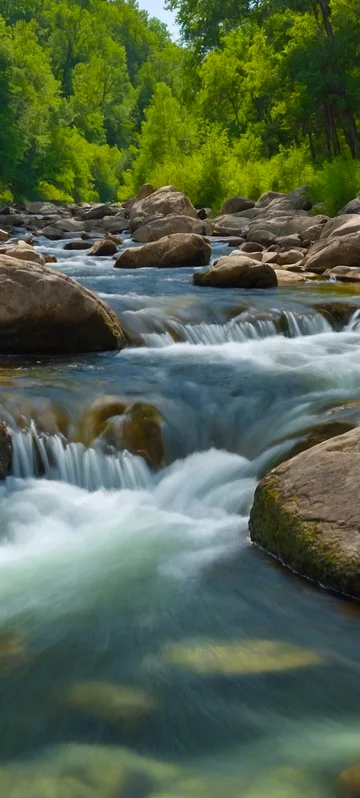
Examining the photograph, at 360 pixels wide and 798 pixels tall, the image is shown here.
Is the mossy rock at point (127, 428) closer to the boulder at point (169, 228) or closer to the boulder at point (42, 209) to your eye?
the boulder at point (169, 228)

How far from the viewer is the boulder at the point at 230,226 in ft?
77.7

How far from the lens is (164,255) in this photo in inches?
640

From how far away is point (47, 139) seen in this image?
48.8m

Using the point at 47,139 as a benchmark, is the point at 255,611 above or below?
below

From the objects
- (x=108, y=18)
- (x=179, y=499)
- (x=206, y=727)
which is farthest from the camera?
(x=108, y=18)

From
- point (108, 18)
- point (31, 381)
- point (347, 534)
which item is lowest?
point (347, 534)

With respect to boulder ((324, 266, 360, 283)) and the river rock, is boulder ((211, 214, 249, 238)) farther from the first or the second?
the river rock

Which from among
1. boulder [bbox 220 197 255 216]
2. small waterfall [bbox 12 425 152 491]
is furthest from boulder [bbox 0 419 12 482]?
boulder [bbox 220 197 255 216]

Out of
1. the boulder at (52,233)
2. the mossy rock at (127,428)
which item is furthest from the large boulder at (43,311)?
the boulder at (52,233)

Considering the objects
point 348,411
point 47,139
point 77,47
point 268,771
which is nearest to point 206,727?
point 268,771

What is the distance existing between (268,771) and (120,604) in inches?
62.5

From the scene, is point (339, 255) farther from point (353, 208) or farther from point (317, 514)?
point (317, 514)

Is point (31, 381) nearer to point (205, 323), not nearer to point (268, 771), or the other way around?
point (205, 323)

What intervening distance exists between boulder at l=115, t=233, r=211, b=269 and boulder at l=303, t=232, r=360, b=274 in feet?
7.87
